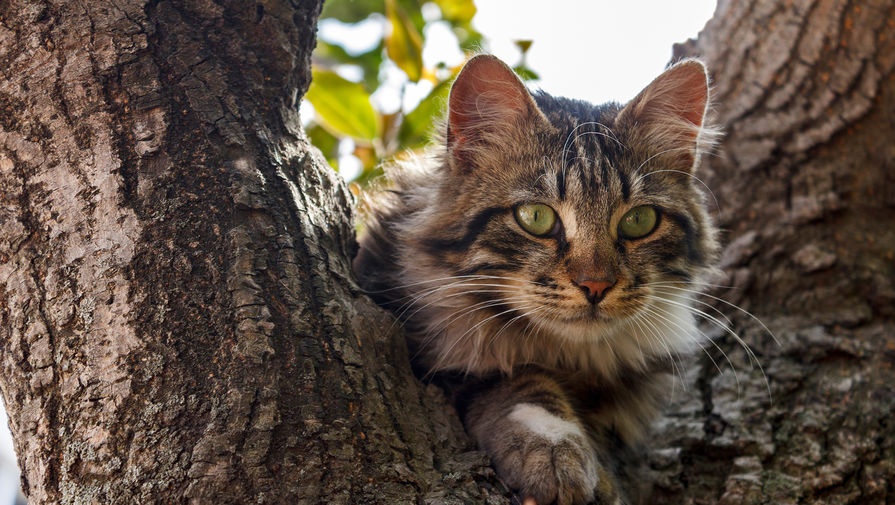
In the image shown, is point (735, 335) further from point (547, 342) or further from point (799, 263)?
point (547, 342)

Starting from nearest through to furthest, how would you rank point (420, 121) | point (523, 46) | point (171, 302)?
point (171, 302)
point (420, 121)
point (523, 46)

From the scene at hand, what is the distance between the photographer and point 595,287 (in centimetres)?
179

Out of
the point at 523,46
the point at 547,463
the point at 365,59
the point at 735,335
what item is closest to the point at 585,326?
the point at 547,463

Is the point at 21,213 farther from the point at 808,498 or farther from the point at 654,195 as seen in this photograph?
the point at 808,498

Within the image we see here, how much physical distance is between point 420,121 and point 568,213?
1.19 metres

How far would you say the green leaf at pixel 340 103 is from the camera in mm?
2814

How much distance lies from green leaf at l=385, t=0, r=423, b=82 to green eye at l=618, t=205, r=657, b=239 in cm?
129

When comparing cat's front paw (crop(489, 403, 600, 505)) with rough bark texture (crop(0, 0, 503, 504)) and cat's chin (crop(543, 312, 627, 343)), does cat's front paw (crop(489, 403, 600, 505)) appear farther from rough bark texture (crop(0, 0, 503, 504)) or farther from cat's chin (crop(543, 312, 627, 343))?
cat's chin (crop(543, 312, 627, 343))

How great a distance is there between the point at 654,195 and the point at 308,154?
3.48ft

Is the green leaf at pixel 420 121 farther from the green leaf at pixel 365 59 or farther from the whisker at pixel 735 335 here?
the whisker at pixel 735 335

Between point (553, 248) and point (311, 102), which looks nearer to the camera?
point (553, 248)

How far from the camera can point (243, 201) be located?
1439 millimetres

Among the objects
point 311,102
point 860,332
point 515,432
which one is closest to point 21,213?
point 515,432

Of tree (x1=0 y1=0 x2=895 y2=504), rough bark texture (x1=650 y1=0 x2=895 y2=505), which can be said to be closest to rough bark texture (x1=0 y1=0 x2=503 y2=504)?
tree (x1=0 y1=0 x2=895 y2=504)
